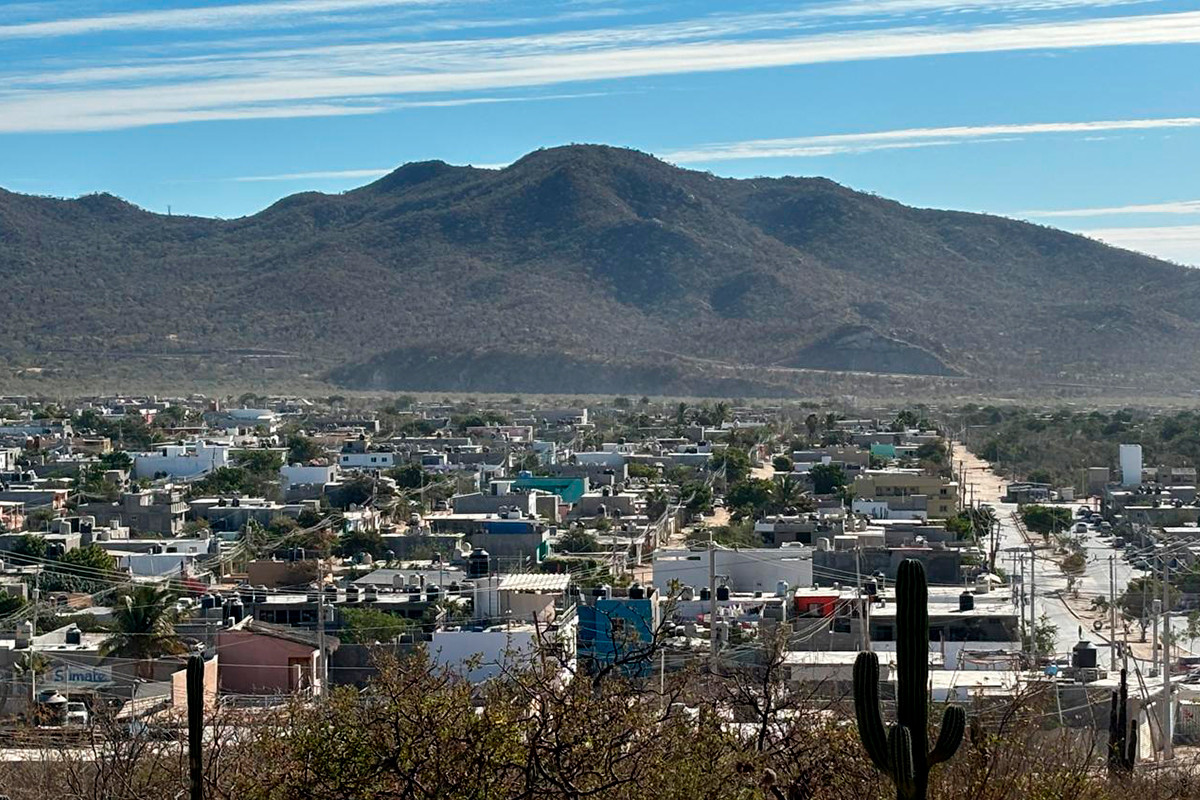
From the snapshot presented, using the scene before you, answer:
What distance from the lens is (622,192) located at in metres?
182

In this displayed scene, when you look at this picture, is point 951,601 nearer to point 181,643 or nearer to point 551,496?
point 181,643

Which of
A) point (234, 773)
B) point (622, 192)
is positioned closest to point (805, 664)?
point (234, 773)

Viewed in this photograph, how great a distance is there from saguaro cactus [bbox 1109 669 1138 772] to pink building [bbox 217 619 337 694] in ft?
29.2

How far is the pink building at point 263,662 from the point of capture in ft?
73.8

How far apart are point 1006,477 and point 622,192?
126721mm

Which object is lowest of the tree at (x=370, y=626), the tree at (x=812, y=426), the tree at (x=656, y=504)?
the tree at (x=370, y=626)

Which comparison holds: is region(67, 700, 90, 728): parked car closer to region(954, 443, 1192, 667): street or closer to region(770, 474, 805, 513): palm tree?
region(954, 443, 1192, 667): street

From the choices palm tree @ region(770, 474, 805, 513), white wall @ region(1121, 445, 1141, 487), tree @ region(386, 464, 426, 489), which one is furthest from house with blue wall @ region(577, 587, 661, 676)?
white wall @ region(1121, 445, 1141, 487)

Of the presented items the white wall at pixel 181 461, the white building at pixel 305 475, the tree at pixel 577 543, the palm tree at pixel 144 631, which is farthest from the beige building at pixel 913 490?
the palm tree at pixel 144 631

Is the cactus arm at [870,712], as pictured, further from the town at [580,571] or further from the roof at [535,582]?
the roof at [535,582]

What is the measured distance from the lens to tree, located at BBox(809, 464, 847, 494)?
49.3 metres

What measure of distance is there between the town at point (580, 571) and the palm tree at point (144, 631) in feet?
0.20

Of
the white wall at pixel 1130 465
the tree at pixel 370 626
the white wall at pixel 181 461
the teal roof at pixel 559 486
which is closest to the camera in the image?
the tree at pixel 370 626

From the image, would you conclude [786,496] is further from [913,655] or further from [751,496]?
[913,655]
